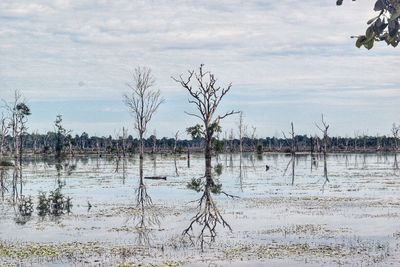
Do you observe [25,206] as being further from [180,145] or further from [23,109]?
[180,145]

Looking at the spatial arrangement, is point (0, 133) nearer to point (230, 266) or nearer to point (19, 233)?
point (19, 233)

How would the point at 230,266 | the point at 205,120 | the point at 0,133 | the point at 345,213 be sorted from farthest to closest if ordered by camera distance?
the point at 0,133 → the point at 205,120 → the point at 345,213 → the point at 230,266

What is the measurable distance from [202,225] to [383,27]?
1738 cm

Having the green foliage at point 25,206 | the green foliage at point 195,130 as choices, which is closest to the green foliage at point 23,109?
the green foliage at point 195,130

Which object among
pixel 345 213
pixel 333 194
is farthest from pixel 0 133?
pixel 345 213

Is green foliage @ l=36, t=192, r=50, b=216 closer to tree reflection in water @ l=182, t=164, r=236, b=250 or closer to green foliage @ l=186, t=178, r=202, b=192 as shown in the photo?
tree reflection in water @ l=182, t=164, r=236, b=250

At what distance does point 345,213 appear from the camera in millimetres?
22922

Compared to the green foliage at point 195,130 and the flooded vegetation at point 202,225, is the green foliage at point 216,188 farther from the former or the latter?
the green foliage at point 195,130

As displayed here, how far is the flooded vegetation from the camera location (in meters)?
14.6

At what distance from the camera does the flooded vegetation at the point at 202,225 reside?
14.6 meters

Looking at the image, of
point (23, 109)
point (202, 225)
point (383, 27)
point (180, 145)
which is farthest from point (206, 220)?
point (180, 145)

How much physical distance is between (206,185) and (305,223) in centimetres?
1730

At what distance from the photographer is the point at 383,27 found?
11.0 feet

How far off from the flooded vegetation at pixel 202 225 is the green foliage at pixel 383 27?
10751 mm
